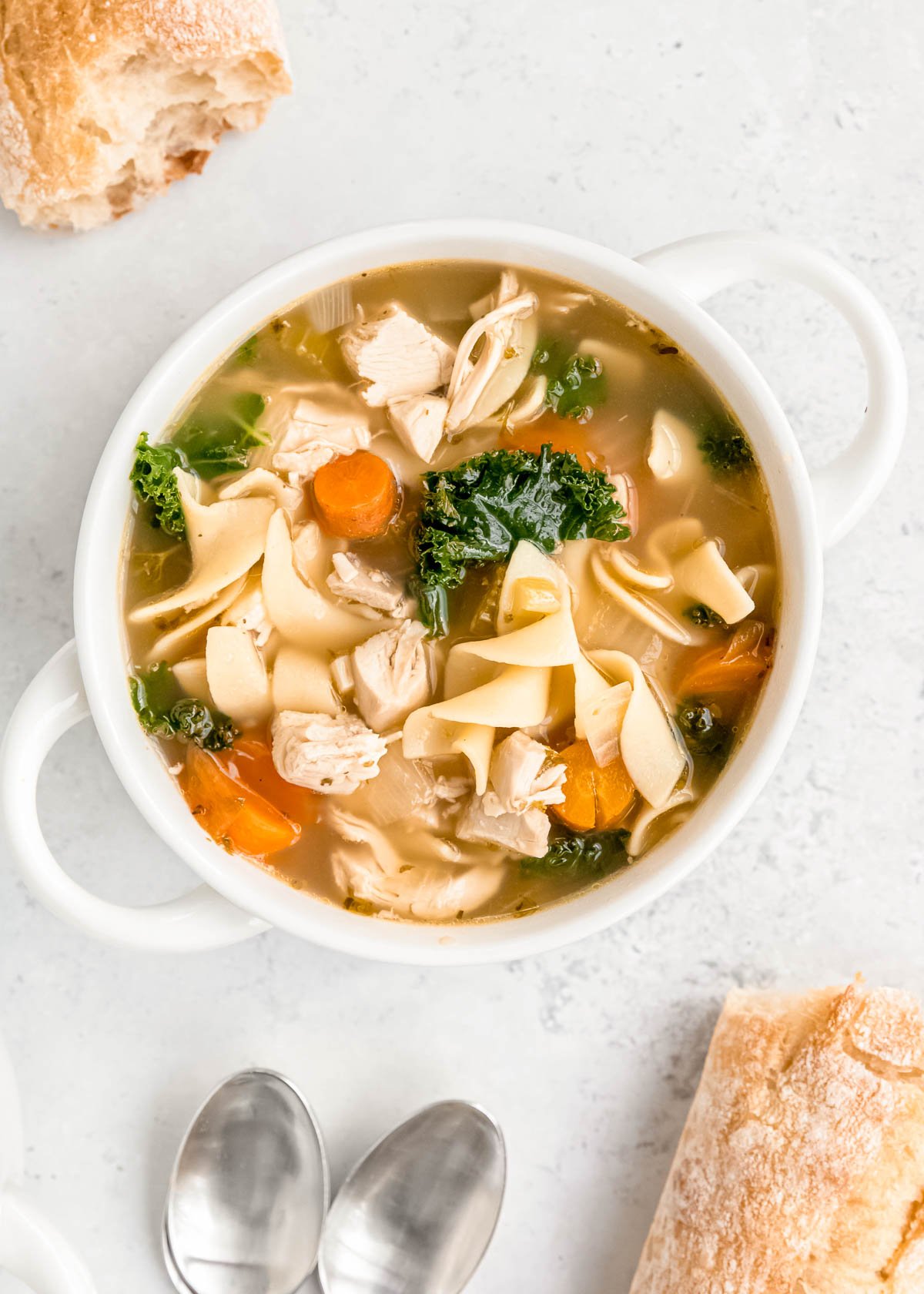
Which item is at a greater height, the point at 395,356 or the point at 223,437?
the point at 395,356

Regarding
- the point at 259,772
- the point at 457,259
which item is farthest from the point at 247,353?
the point at 259,772

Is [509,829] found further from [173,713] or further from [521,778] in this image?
[173,713]

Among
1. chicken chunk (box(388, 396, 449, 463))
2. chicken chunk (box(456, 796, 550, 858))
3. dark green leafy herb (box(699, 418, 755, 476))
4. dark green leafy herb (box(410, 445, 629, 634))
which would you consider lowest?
chicken chunk (box(456, 796, 550, 858))

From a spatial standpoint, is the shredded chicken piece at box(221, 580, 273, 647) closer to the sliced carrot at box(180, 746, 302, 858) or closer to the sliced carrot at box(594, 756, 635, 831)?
the sliced carrot at box(180, 746, 302, 858)

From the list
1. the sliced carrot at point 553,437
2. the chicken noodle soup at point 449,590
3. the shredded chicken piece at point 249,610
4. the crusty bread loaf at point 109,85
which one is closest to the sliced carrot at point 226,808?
the chicken noodle soup at point 449,590

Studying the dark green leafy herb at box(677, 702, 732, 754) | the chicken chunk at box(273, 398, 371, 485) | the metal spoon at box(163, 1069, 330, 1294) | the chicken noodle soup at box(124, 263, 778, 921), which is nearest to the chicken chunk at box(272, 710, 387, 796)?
the chicken noodle soup at box(124, 263, 778, 921)

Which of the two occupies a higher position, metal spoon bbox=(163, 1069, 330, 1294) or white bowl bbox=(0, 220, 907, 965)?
white bowl bbox=(0, 220, 907, 965)

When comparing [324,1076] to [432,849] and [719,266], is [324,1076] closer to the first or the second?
[432,849]
